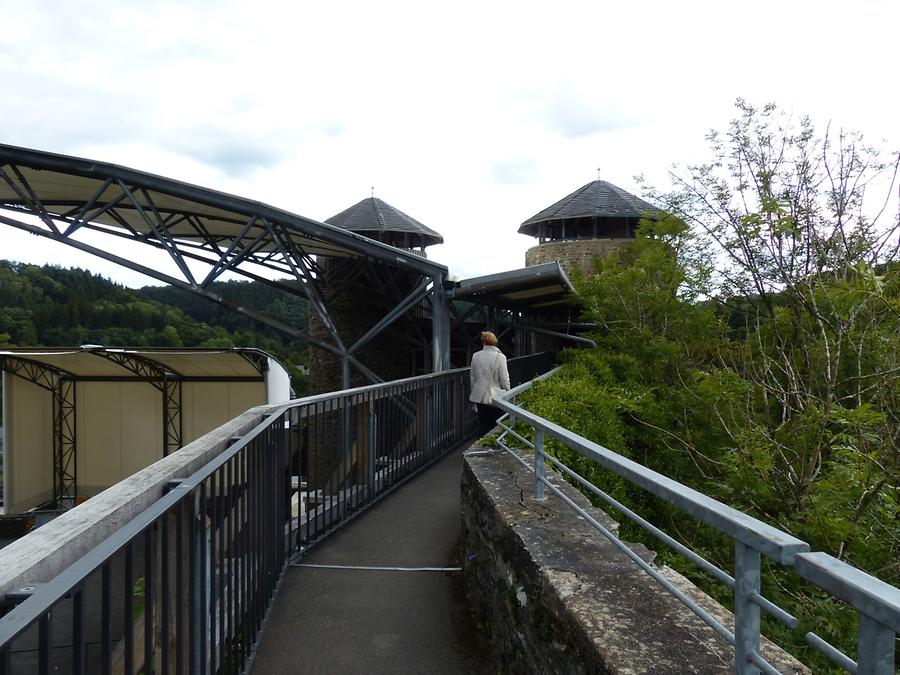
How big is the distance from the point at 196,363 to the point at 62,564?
18960 millimetres

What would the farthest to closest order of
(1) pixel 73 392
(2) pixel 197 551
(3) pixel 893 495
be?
(1) pixel 73 392, (3) pixel 893 495, (2) pixel 197 551

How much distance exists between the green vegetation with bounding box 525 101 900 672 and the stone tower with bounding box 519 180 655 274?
16.6 metres

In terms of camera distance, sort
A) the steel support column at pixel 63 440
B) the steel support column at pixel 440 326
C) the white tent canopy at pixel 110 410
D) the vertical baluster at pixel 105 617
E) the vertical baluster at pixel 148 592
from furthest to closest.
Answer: the steel support column at pixel 63 440
the white tent canopy at pixel 110 410
the steel support column at pixel 440 326
the vertical baluster at pixel 148 592
the vertical baluster at pixel 105 617

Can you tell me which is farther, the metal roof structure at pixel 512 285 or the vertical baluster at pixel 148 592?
the metal roof structure at pixel 512 285

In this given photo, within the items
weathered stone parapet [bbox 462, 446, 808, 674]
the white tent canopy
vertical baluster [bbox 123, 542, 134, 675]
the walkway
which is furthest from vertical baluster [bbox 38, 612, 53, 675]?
the white tent canopy

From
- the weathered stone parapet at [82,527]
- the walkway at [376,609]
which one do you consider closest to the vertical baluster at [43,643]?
the weathered stone parapet at [82,527]

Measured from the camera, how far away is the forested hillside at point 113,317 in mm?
51719

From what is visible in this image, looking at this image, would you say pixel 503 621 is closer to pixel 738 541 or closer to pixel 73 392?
pixel 738 541

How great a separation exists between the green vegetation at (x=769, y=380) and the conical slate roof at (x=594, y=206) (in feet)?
57.1

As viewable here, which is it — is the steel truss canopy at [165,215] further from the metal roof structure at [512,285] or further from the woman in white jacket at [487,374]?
the woman in white jacket at [487,374]

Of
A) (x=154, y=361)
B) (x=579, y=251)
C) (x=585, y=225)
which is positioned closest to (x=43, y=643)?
(x=154, y=361)

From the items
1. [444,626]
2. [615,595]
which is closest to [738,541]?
[615,595]

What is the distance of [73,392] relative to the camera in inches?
816

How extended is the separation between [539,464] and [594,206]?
88.7 feet
